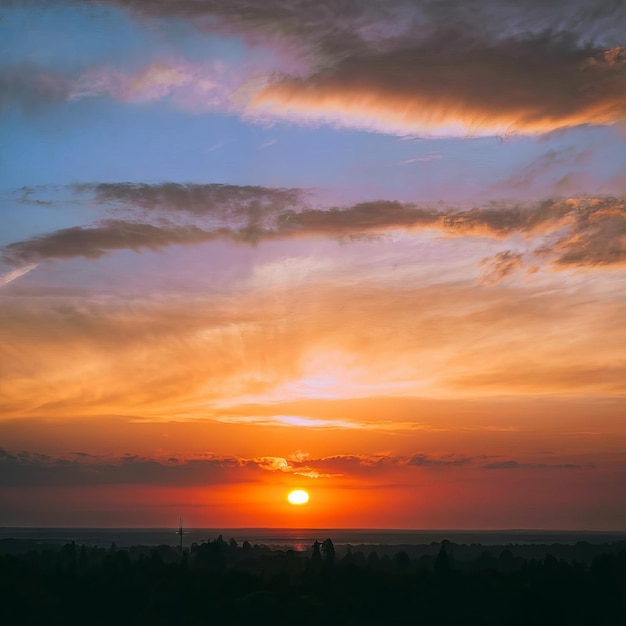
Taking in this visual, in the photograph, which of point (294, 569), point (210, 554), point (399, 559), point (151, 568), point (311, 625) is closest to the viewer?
point (311, 625)

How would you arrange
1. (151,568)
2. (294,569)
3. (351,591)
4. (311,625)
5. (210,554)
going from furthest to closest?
(210,554)
(294,569)
(151,568)
(351,591)
(311,625)

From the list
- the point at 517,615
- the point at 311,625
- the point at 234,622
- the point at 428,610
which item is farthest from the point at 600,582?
the point at 234,622

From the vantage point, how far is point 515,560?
503 feet

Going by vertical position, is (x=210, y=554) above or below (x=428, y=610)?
above

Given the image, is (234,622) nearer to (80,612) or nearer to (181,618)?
(181,618)

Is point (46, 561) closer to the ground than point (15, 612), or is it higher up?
higher up

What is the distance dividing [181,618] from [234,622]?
498cm

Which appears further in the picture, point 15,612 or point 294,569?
point 294,569

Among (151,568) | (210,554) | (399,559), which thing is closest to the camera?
(151,568)

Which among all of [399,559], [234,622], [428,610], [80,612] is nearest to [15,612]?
→ [80,612]

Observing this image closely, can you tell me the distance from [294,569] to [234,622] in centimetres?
3322

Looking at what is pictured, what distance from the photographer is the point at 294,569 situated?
100750mm

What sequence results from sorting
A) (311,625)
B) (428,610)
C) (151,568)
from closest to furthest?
(311,625), (428,610), (151,568)

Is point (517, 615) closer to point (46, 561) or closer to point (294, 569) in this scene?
point (294, 569)
